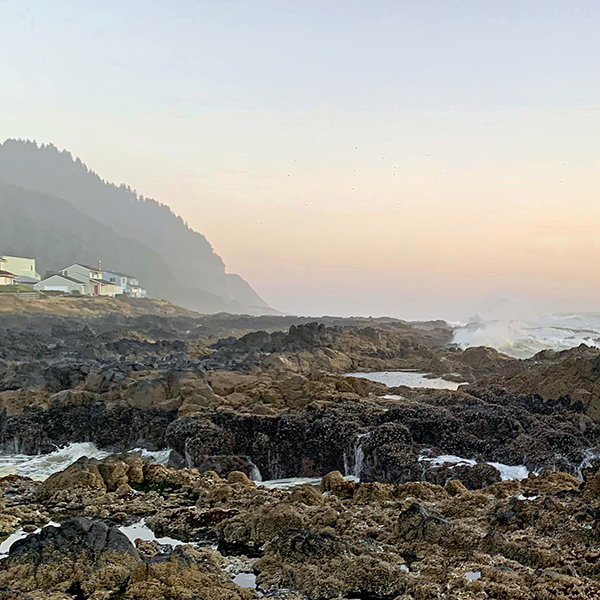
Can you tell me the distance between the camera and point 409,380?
24547mm

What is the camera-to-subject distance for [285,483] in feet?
43.9

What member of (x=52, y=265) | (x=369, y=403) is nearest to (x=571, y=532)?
(x=369, y=403)

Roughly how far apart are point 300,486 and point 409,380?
14.7 meters

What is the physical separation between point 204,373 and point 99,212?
159m

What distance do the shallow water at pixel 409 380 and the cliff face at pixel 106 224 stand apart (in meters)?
95.3

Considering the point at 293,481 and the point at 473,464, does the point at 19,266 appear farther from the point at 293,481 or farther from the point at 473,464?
the point at 473,464

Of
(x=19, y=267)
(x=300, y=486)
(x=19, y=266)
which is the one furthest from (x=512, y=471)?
(x=19, y=266)

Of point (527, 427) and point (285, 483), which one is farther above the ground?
point (527, 427)

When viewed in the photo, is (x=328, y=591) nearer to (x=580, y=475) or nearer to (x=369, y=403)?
(x=580, y=475)

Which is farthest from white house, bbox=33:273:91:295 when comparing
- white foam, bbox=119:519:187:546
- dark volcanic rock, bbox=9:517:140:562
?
dark volcanic rock, bbox=9:517:140:562

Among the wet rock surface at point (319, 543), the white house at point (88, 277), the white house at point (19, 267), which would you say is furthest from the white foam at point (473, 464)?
the white house at point (19, 267)

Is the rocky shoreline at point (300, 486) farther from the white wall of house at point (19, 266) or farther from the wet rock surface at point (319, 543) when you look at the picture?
the white wall of house at point (19, 266)

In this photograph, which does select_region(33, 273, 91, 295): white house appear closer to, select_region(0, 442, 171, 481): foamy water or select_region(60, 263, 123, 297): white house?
select_region(60, 263, 123, 297): white house

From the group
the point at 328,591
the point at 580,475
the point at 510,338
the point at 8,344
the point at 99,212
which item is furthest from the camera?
the point at 99,212
